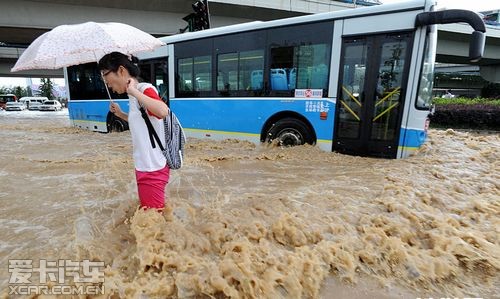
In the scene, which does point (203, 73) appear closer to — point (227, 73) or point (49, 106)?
point (227, 73)

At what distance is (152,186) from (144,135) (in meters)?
0.50

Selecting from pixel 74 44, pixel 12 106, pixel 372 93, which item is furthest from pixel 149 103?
pixel 12 106

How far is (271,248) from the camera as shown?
2.88m

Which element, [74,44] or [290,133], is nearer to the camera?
[74,44]

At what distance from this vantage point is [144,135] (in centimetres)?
264

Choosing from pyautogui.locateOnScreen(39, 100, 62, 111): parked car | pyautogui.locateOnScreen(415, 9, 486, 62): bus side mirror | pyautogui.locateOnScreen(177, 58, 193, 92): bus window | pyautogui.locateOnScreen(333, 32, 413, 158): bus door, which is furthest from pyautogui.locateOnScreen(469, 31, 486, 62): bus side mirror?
pyautogui.locateOnScreen(39, 100, 62, 111): parked car

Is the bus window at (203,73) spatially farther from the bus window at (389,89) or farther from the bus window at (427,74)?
the bus window at (427,74)

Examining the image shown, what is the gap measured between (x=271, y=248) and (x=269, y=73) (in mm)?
5129

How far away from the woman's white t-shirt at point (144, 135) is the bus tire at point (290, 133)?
15.3 ft

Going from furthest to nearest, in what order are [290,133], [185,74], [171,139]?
[185,74]
[290,133]
[171,139]

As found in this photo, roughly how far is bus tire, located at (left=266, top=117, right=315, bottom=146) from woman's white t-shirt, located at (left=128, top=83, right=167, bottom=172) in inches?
183

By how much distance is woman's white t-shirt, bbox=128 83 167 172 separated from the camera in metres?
Result: 2.61

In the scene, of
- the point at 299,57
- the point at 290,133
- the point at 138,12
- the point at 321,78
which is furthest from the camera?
the point at 138,12

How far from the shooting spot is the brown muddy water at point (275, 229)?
8.11ft
